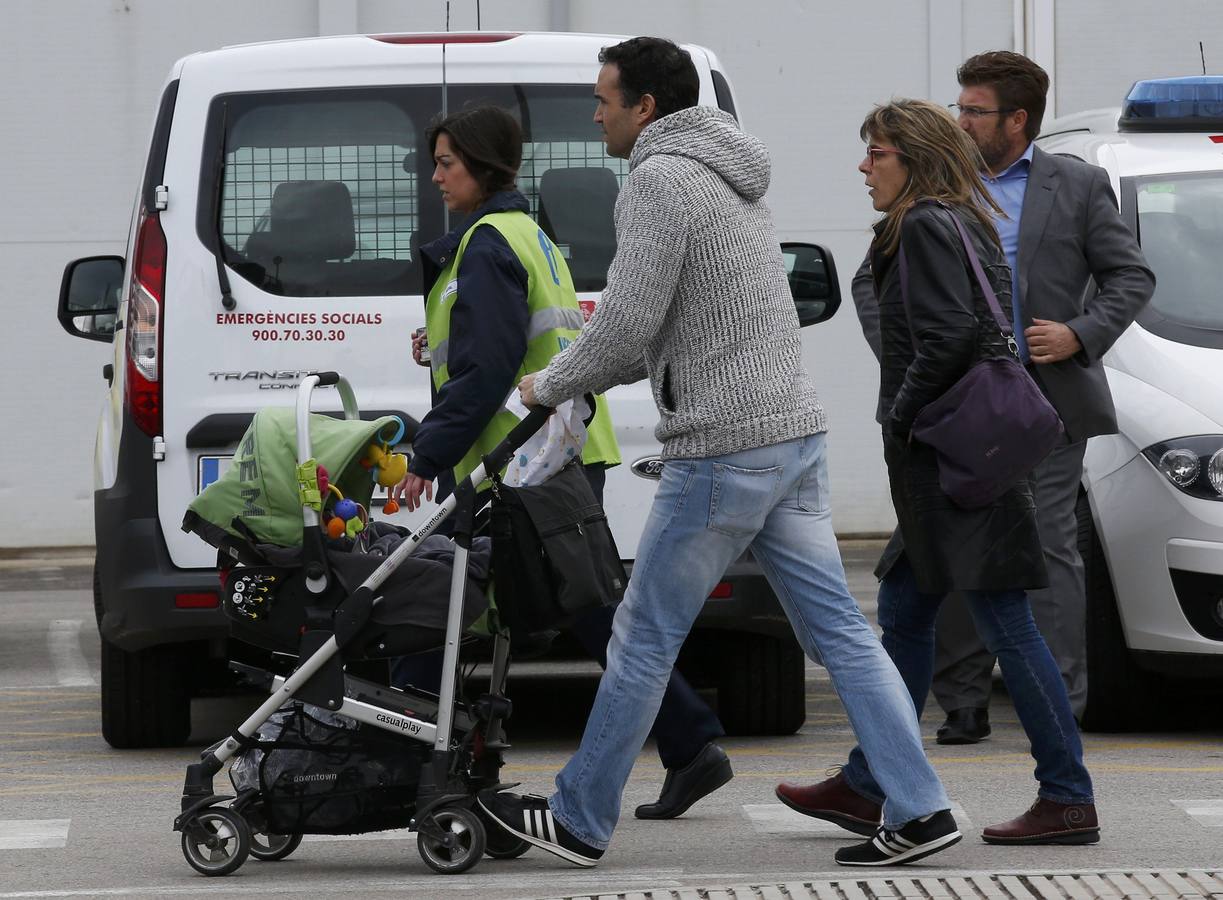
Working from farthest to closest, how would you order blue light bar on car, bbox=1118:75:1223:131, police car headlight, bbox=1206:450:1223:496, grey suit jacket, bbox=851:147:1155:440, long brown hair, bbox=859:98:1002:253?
blue light bar on car, bbox=1118:75:1223:131 < police car headlight, bbox=1206:450:1223:496 < grey suit jacket, bbox=851:147:1155:440 < long brown hair, bbox=859:98:1002:253

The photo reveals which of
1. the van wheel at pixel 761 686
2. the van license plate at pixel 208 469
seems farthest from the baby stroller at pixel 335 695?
the van wheel at pixel 761 686

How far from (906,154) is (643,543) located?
109 centimetres

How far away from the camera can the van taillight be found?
21.0ft

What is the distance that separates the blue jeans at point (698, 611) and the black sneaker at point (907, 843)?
3 centimetres

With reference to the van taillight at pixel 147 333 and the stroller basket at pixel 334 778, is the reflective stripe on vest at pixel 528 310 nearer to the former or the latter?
the stroller basket at pixel 334 778

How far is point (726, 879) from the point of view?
4832 millimetres

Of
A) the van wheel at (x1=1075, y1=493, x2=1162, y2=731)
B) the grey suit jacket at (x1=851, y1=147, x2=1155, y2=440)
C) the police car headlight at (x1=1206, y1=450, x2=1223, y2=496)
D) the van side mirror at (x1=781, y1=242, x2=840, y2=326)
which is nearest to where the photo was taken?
the grey suit jacket at (x1=851, y1=147, x2=1155, y2=440)

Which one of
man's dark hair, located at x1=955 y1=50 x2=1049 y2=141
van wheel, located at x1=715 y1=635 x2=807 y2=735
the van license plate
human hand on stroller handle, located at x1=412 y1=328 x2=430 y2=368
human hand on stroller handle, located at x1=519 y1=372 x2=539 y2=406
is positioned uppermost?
man's dark hair, located at x1=955 y1=50 x2=1049 y2=141

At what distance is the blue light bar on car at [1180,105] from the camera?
302 inches

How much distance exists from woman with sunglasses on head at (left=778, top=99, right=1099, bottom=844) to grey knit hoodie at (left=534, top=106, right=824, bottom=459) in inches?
12.8

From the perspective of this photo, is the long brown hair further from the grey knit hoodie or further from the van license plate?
the van license plate

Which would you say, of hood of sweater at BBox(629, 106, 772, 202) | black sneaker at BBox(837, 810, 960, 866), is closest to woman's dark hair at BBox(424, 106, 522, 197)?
hood of sweater at BBox(629, 106, 772, 202)

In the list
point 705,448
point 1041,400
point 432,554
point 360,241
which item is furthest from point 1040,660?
point 360,241

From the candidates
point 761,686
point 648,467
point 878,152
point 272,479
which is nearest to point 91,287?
point 648,467
